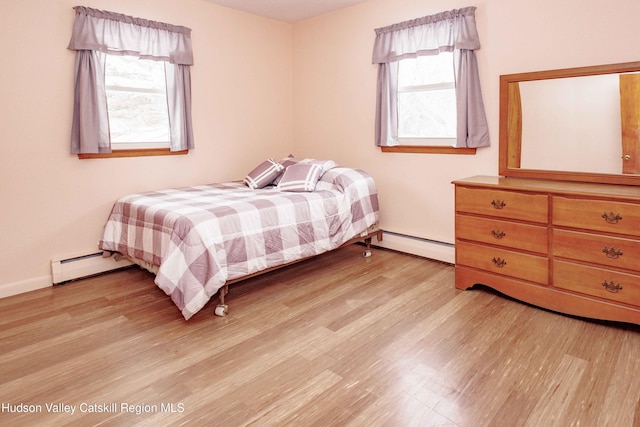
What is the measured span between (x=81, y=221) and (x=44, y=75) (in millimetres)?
1149

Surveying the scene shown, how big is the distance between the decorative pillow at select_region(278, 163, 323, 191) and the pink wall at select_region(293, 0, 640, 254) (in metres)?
0.77

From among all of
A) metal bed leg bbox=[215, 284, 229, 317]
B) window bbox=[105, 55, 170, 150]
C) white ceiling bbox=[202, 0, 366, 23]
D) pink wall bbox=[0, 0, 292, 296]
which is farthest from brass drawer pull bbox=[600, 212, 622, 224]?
window bbox=[105, 55, 170, 150]

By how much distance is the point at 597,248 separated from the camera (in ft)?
7.98

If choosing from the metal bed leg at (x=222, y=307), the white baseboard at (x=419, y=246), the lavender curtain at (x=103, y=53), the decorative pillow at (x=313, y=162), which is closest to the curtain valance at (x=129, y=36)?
the lavender curtain at (x=103, y=53)

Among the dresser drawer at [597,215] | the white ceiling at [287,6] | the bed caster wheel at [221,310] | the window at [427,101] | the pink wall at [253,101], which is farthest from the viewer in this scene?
the white ceiling at [287,6]

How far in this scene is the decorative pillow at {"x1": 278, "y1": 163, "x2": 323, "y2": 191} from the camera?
12.2 ft

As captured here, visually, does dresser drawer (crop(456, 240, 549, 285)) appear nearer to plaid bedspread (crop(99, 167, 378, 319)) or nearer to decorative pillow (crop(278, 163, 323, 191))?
plaid bedspread (crop(99, 167, 378, 319))

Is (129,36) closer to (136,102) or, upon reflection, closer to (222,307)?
(136,102)

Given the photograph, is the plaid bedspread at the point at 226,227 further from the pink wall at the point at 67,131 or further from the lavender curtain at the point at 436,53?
the lavender curtain at the point at 436,53

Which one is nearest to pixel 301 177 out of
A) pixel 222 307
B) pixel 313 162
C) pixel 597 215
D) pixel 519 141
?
pixel 313 162

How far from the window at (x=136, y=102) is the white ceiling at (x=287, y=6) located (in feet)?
3.35

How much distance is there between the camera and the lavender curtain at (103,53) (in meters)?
3.29

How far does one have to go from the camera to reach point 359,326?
2.58 metres

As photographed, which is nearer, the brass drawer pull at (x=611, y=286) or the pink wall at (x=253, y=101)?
the brass drawer pull at (x=611, y=286)
